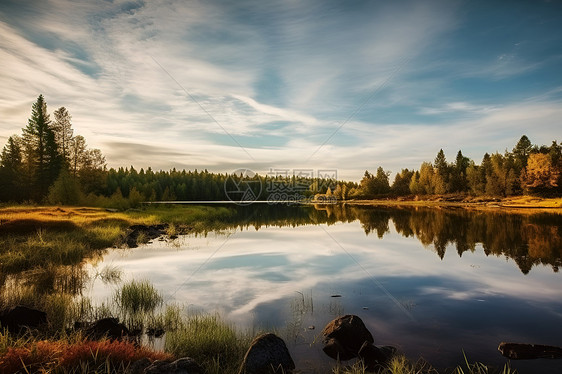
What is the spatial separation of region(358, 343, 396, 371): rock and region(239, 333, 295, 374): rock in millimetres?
2239

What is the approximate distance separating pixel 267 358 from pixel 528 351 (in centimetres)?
805

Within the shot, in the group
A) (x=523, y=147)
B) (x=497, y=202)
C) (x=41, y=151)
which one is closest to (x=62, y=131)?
(x=41, y=151)

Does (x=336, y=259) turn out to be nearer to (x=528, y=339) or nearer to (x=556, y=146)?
(x=528, y=339)

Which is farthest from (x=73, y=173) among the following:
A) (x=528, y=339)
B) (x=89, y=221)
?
(x=528, y=339)

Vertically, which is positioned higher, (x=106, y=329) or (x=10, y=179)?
(x=10, y=179)

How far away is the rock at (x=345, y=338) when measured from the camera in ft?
32.1

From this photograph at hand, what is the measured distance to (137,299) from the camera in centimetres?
1418

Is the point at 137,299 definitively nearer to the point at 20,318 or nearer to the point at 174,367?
the point at 20,318

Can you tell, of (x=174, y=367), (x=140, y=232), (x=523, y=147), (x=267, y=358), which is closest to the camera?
(x=174, y=367)

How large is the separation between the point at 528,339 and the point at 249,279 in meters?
13.4

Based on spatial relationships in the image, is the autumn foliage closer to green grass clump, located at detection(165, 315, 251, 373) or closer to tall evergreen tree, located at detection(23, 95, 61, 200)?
green grass clump, located at detection(165, 315, 251, 373)

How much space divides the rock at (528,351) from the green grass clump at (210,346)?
8.09 meters

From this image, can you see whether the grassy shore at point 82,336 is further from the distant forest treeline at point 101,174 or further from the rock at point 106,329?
the distant forest treeline at point 101,174

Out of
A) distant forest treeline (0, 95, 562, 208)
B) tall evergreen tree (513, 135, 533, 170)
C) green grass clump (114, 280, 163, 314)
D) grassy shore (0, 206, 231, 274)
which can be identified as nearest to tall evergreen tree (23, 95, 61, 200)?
distant forest treeline (0, 95, 562, 208)
